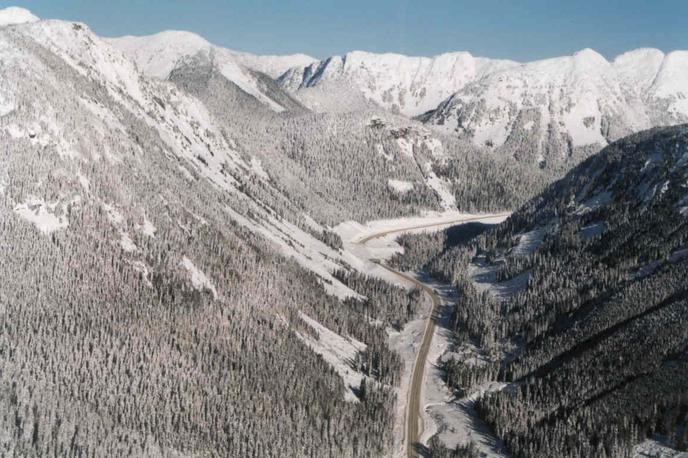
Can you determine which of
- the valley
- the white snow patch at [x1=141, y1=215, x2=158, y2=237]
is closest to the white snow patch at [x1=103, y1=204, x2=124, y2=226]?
the valley

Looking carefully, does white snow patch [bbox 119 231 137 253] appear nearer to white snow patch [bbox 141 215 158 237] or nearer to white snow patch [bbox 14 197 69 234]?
white snow patch [bbox 141 215 158 237]

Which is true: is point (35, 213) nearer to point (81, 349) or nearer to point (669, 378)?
point (81, 349)

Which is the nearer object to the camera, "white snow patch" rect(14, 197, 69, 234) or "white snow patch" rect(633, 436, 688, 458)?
"white snow patch" rect(633, 436, 688, 458)

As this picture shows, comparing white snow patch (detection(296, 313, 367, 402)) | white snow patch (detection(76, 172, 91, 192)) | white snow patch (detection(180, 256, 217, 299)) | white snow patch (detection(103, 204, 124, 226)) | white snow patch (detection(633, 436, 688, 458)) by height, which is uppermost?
white snow patch (detection(76, 172, 91, 192))

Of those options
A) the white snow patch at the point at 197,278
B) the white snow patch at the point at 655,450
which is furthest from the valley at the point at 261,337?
the white snow patch at the point at 197,278

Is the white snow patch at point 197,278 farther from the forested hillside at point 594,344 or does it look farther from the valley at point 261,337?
the forested hillside at point 594,344

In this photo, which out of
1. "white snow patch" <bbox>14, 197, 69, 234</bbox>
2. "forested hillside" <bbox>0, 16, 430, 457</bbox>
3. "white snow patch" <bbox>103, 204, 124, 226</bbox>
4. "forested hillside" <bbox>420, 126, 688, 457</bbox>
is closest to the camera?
"forested hillside" <bbox>0, 16, 430, 457</bbox>
